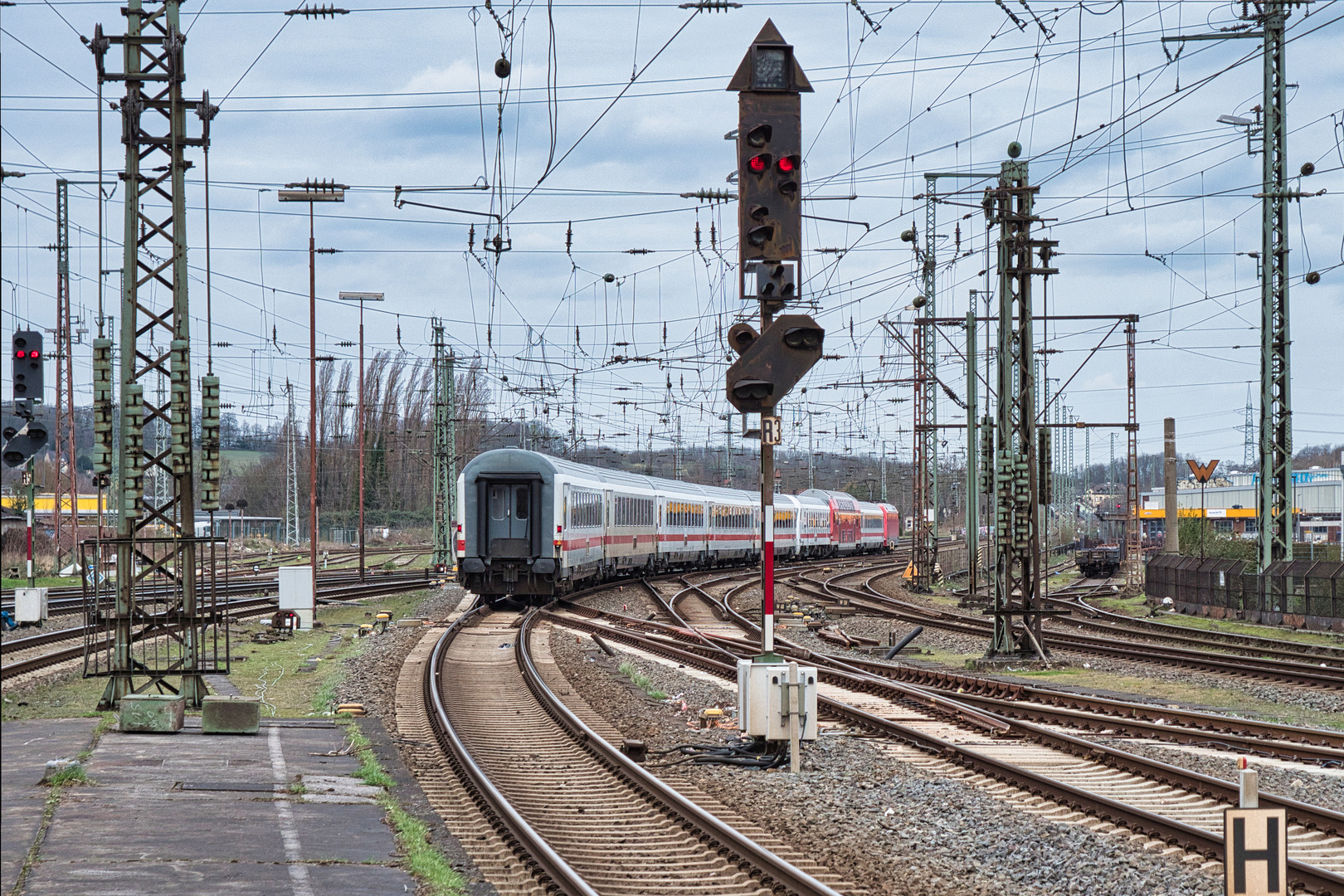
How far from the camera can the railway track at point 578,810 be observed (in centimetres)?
840

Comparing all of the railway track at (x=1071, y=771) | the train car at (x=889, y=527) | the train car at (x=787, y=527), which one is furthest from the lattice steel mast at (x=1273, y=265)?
the train car at (x=889, y=527)

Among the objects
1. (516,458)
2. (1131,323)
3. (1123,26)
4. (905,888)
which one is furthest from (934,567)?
(905,888)

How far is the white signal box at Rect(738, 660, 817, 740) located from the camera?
1220 cm

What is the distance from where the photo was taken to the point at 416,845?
8.86 meters

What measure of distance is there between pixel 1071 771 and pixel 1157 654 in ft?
36.9

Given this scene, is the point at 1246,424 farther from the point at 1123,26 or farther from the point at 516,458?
the point at 1123,26

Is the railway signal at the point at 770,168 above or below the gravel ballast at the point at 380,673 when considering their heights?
above

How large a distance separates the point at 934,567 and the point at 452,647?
25.3 metres

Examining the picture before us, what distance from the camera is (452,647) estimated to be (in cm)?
2398

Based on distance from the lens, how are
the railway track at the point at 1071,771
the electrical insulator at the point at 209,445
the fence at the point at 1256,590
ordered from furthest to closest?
1. the fence at the point at 1256,590
2. the electrical insulator at the point at 209,445
3. the railway track at the point at 1071,771

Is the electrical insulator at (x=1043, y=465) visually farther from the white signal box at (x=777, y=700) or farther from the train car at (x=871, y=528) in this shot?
the train car at (x=871, y=528)

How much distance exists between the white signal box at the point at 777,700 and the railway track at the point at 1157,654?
31.4ft

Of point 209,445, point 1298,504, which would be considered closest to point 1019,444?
point 209,445

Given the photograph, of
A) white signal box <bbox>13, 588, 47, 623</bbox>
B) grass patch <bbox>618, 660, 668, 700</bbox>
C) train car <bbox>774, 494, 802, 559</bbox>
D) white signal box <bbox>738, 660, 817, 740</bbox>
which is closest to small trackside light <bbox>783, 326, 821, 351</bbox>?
white signal box <bbox>738, 660, 817, 740</bbox>
